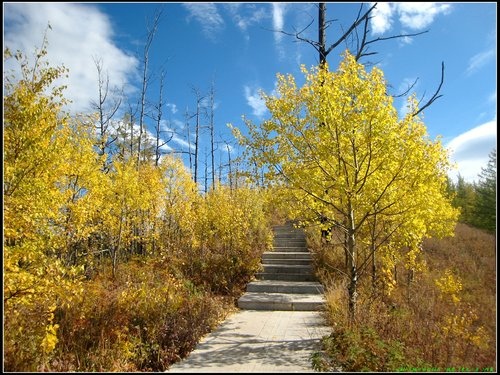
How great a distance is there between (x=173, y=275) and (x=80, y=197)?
10.3 ft

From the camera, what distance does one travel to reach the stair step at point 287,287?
8.47 m

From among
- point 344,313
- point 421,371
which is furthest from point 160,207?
point 421,371

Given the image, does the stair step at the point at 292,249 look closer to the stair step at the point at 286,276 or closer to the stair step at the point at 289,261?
the stair step at the point at 289,261

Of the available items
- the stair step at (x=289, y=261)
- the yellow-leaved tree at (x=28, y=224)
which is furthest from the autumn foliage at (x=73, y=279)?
the stair step at (x=289, y=261)

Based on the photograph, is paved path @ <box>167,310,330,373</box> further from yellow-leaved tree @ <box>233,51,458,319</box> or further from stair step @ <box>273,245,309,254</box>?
stair step @ <box>273,245,309,254</box>

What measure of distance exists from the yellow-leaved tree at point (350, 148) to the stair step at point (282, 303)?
82.6 inches

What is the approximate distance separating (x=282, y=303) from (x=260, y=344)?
2.47m

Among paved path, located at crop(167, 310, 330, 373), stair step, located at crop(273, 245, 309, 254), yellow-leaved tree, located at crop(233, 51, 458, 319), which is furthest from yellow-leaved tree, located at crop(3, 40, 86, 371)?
stair step, located at crop(273, 245, 309, 254)

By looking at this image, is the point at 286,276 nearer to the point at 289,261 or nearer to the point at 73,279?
the point at 289,261

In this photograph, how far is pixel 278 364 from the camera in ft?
14.0

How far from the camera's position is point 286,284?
28.9 ft

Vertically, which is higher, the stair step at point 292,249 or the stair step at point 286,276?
the stair step at point 292,249

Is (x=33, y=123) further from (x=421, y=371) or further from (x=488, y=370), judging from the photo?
(x=488, y=370)

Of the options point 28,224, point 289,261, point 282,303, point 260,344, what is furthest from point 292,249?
point 28,224
